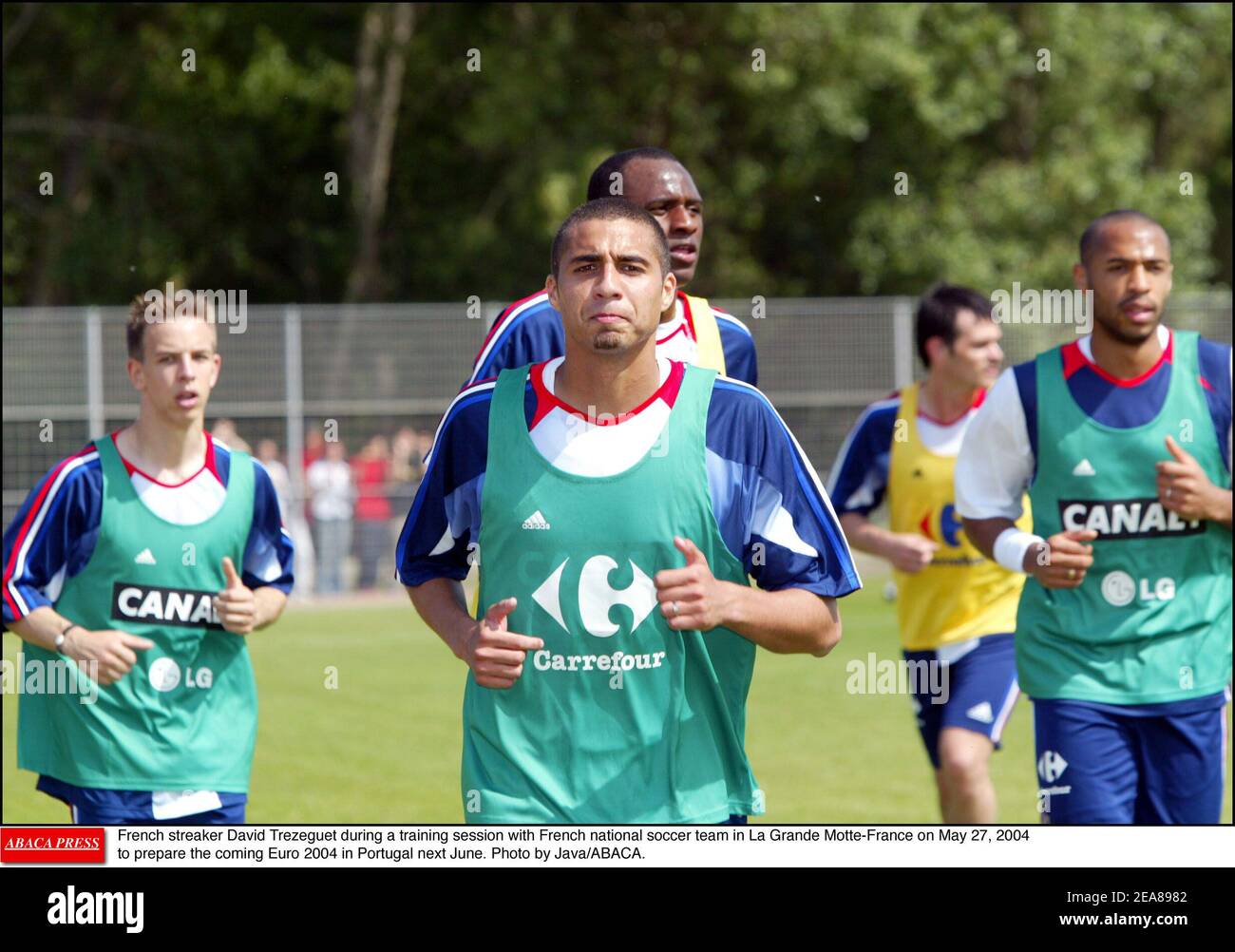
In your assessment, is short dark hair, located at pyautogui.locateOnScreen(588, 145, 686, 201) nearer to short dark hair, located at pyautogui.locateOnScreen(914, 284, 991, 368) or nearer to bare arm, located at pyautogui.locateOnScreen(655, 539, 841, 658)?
bare arm, located at pyautogui.locateOnScreen(655, 539, 841, 658)

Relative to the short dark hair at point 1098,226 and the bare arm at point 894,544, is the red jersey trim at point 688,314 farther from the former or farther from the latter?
the bare arm at point 894,544

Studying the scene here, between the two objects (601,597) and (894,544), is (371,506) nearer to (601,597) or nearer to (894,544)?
(894,544)

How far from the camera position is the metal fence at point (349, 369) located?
2095 centimetres

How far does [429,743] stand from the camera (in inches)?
465

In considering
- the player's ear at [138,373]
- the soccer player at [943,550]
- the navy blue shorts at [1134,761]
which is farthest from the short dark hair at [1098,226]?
the player's ear at [138,373]

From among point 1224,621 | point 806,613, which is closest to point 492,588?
point 806,613

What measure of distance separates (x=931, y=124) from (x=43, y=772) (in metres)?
27.0

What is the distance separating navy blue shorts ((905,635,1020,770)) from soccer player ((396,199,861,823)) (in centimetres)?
362

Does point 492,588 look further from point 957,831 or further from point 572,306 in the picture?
point 957,831

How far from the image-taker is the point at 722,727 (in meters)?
4.27

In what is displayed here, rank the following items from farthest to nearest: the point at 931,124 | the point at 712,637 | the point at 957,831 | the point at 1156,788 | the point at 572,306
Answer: the point at 931,124, the point at 1156,788, the point at 957,831, the point at 712,637, the point at 572,306

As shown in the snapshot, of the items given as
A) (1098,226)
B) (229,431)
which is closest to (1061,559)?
(1098,226)

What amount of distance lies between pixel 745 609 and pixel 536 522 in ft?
1.79

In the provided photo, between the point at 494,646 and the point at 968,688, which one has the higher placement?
the point at 968,688
